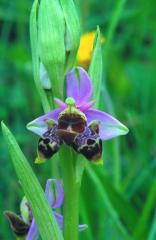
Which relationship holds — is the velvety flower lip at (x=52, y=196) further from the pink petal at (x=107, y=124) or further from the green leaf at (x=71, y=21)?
the green leaf at (x=71, y=21)

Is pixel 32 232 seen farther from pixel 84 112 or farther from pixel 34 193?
pixel 84 112

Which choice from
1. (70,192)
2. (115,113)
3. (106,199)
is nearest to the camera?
(70,192)

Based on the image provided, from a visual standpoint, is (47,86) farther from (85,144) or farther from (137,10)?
(137,10)

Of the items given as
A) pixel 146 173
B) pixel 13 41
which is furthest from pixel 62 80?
pixel 13 41

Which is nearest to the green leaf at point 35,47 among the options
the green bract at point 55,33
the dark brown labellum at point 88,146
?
the green bract at point 55,33

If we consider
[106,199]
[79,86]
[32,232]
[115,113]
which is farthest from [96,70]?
[115,113]

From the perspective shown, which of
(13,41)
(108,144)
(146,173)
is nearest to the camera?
(146,173)
